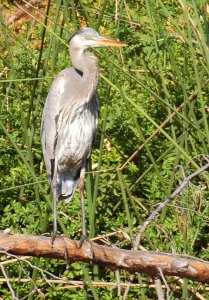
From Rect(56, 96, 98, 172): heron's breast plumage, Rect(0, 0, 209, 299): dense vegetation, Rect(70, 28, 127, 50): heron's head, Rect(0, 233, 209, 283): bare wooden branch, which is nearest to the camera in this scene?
Rect(0, 233, 209, 283): bare wooden branch

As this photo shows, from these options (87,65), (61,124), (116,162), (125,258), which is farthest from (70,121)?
(125,258)

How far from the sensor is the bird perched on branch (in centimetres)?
413

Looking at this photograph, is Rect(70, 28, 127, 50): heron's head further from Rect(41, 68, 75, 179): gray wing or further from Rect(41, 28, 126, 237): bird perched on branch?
Rect(41, 68, 75, 179): gray wing

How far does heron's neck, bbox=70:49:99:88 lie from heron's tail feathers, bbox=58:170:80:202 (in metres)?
0.47

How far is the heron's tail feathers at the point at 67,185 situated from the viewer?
4.15 meters

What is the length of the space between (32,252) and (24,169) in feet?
6.32

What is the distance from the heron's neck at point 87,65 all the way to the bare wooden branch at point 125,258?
3.93ft

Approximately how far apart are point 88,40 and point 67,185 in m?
0.73

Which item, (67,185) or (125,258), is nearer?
(125,258)

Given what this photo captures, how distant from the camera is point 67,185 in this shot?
4.23m

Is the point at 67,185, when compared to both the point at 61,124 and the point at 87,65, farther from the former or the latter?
the point at 87,65

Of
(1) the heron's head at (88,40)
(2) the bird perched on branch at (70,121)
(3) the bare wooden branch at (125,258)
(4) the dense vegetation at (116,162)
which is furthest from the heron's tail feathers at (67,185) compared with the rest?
(3) the bare wooden branch at (125,258)

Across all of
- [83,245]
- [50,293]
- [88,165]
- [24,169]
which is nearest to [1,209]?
[24,169]

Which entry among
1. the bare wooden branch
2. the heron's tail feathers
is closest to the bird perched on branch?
the heron's tail feathers
